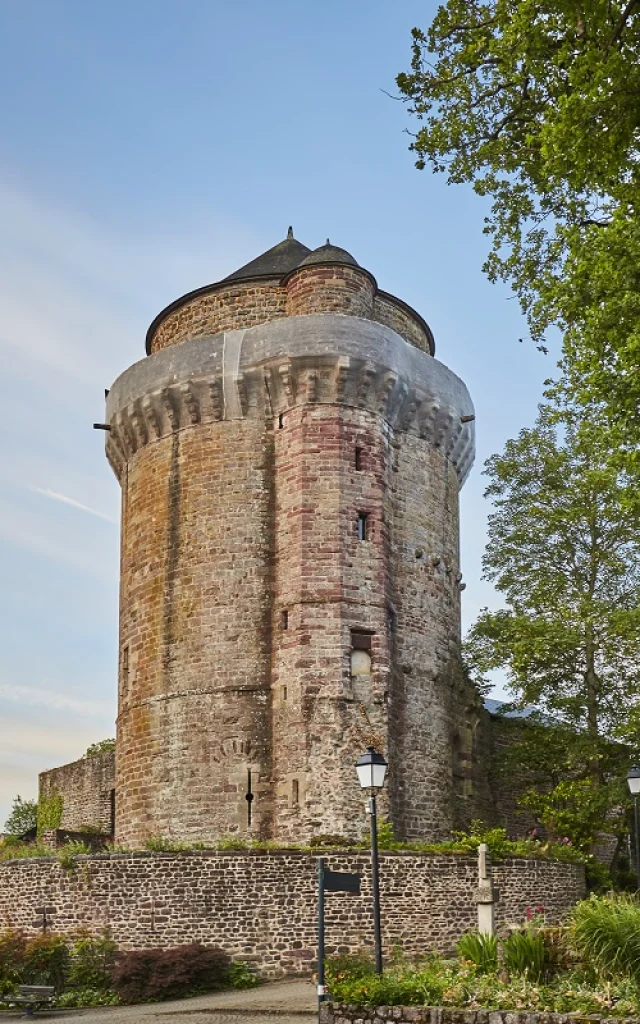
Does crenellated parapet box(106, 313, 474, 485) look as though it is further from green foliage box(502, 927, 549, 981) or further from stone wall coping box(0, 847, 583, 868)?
green foliage box(502, 927, 549, 981)

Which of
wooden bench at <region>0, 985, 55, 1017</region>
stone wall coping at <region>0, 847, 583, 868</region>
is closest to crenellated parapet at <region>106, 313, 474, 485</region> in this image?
stone wall coping at <region>0, 847, 583, 868</region>

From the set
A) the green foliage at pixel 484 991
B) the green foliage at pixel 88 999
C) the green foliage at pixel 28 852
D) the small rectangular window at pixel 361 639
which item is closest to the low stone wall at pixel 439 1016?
the green foliage at pixel 484 991

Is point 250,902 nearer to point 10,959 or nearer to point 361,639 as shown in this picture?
point 10,959

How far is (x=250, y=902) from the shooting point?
1941cm

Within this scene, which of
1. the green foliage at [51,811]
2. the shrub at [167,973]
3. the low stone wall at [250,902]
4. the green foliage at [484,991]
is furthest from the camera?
the green foliage at [51,811]

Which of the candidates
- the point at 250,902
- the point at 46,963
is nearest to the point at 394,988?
the point at 250,902

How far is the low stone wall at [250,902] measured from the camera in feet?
63.2

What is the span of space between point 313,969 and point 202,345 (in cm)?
1275

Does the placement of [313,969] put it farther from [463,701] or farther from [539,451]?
[539,451]

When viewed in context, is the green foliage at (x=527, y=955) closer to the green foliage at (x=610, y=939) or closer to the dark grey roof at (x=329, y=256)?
the green foliage at (x=610, y=939)

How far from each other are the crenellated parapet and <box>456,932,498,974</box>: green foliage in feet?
45.1

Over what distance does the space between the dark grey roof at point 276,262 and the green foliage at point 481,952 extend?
16.9 m

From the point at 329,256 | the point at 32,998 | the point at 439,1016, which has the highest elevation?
the point at 329,256

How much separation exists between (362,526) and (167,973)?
9.56m
